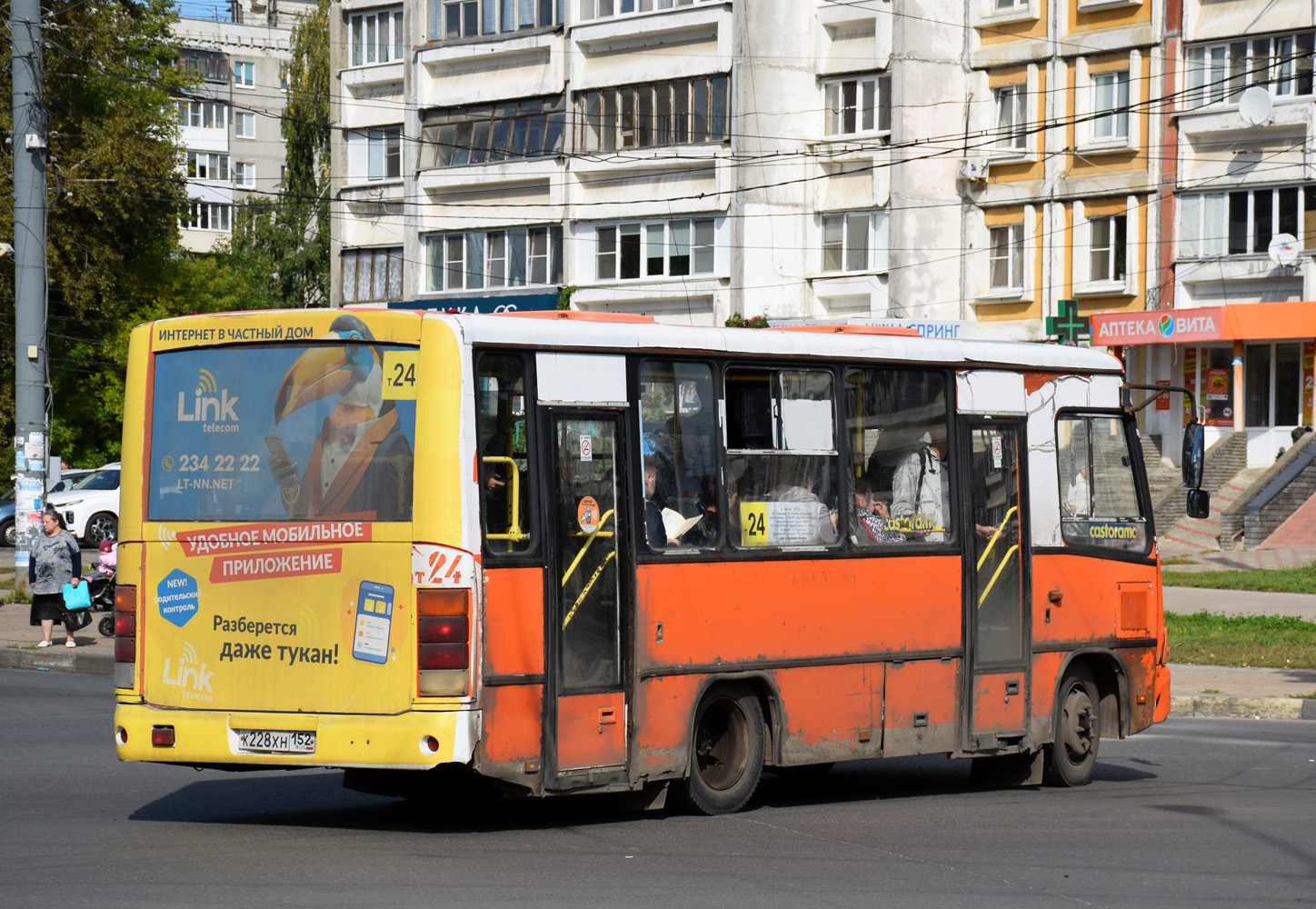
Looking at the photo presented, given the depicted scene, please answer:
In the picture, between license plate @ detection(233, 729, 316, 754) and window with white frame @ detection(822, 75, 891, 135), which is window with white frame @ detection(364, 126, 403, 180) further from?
license plate @ detection(233, 729, 316, 754)

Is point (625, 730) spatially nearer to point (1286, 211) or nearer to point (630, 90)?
point (1286, 211)

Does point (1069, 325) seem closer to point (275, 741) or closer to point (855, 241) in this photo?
point (855, 241)

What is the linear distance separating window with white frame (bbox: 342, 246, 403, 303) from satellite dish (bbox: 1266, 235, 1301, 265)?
84.8 ft

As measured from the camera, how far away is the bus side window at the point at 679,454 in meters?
10.0

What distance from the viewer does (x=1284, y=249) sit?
1639 inches

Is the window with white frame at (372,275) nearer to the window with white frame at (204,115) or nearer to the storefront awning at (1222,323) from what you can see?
the storefront awning at (1222,323)

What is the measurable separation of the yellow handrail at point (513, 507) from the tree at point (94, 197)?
35153mm

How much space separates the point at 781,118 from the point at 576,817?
39.1 meters

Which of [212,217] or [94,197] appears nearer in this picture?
[94,197]

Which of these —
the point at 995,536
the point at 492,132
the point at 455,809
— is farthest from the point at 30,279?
the point at 492,132

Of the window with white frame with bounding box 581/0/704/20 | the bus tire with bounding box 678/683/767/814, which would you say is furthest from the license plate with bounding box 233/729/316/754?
the window with white frame with bounding box 581/0/704/20

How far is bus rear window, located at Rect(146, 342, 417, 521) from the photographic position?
30.0 feet

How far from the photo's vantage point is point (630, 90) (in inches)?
1933

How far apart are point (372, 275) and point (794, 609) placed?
47.9 metres
